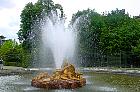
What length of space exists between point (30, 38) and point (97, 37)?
37.0 feet

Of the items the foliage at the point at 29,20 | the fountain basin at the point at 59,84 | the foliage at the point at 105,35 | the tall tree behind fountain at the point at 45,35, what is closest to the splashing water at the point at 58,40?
the tall tree behind fountain at the point at 45,35

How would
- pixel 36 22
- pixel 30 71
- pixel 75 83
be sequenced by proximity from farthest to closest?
pixel 36 22
pixel 30 71
pixel 75 83

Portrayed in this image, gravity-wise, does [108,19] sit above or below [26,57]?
above

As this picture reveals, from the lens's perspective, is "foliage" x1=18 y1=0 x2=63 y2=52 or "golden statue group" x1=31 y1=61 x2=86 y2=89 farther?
"foliage" x1=18 y1=0 x2=63 y2=52

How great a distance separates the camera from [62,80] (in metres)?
27.0

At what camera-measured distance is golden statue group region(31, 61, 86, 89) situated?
26.8 m

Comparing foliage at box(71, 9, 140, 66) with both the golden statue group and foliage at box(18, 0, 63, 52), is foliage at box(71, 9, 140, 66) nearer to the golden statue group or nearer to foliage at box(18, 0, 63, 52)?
foliage at box(18, 0, 63, 52)

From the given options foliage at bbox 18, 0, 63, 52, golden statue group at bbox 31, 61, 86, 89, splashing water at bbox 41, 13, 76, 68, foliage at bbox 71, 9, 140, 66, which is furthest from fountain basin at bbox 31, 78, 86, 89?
foliage at bbox 18, 0, 63, 52

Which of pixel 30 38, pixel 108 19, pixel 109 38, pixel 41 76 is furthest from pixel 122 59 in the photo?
pixel 41 76

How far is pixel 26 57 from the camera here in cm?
5638

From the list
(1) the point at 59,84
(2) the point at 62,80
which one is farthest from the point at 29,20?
(1) the point at 59,84

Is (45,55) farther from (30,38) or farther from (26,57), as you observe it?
(30,38)

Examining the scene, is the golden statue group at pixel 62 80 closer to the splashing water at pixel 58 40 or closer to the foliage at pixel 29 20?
the splashing water at pixel 58 40

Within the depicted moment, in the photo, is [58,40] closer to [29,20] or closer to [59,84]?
[29,20]
